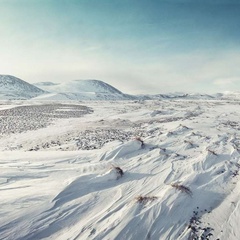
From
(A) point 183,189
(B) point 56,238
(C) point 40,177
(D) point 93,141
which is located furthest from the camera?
(D) point 93,141

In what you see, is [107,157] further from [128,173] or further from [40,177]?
[40,177]

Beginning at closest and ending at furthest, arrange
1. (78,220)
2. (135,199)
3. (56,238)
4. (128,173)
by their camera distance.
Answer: (56,238)
(78,220)
(135,199)
(128,173)

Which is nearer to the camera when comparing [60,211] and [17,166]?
[60,211]

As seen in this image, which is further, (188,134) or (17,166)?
(188,134)

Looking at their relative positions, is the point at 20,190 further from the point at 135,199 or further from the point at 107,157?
the point at 107,157

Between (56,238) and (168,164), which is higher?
(168,164)

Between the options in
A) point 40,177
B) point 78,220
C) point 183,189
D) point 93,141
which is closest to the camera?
point 78,220

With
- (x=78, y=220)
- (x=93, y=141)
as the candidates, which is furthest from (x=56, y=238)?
(x=93, y=141)

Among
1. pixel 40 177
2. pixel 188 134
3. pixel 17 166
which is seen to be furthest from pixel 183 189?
pixel 188 134

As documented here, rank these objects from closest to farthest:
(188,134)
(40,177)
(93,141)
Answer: (40,177), (93,141), (188,134)
